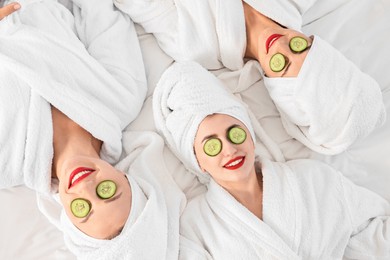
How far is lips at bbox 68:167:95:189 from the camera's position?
1208mm

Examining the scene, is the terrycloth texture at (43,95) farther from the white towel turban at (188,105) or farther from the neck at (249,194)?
the neck at (249,194)

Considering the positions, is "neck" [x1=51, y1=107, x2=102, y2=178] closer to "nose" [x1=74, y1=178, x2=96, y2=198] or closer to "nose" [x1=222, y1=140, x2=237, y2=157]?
"nose" [x1=74, y1=178, x2=96, y2=198]

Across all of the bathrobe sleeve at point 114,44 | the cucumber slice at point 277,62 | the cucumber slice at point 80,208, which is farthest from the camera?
the bathrobe sleeve at point 114,44

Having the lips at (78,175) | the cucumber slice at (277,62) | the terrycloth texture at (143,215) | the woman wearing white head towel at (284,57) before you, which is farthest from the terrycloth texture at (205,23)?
the lips at (78,175)

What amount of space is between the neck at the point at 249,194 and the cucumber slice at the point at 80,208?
0.32 meters

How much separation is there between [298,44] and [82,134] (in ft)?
1.80

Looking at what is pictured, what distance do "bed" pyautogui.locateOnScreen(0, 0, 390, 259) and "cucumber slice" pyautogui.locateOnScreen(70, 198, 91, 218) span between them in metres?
0.19

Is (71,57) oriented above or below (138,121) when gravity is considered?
above

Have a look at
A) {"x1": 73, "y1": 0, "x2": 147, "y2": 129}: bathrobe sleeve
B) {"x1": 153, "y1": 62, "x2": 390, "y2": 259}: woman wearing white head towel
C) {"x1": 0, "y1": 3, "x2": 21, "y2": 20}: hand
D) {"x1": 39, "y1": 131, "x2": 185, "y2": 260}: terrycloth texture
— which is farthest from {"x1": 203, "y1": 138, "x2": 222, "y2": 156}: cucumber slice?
{"x1": 0, "y1": 3, "x2": 21, "y2": 20}: hand

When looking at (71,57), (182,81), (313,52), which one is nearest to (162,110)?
(182,81)

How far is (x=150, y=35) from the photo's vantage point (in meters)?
1.51

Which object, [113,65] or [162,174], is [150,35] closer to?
[113,65]

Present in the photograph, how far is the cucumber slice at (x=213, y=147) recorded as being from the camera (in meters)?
1.22

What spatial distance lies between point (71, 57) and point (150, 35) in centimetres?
25
